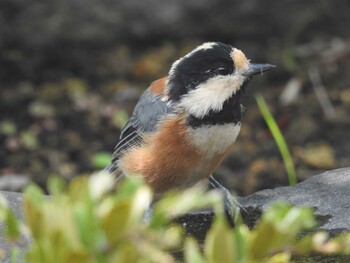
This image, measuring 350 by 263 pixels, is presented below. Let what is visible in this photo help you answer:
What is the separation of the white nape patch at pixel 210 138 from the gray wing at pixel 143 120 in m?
0.22

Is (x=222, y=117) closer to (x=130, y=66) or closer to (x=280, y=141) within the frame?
(x=280, y=141)

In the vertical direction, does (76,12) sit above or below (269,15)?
above

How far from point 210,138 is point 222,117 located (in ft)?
0.40

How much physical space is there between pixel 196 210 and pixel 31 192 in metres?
2.12

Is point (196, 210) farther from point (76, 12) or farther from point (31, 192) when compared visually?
point (76, 12)

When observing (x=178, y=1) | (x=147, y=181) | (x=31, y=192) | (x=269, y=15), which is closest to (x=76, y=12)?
(x=178, y=1)

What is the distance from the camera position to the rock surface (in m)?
4.02

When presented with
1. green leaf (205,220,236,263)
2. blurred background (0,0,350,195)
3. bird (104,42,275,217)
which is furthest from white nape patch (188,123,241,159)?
green leaf (205,220,236,263)

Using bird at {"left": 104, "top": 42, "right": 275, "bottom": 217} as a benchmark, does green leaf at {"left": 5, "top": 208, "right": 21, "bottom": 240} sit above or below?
below

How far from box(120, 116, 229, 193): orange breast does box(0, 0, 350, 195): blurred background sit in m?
1.76

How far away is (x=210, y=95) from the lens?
4359 millimetres

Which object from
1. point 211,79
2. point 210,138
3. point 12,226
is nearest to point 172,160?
point 210,138

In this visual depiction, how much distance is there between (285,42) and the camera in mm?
7465

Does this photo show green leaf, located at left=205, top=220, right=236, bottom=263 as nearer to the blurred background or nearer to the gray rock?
the gray rock
